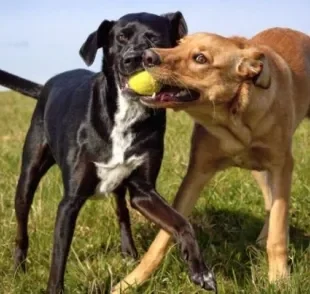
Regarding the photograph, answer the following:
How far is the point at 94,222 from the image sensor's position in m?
6.06

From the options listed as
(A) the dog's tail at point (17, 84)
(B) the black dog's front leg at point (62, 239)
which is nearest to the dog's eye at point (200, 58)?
(B) the black dog's front leg at point (62, 239)

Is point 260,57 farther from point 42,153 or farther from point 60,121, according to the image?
point 42,153

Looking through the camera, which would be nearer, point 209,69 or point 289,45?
point 209,69

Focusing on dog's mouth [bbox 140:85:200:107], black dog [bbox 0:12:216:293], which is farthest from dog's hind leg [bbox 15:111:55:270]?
dog's mouth [bbox 140:85:200:107]

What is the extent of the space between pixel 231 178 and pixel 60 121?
92.4 inches

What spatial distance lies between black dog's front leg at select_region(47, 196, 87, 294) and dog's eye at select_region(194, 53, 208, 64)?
3.99 ft

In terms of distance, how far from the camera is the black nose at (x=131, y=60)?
4.67 metres

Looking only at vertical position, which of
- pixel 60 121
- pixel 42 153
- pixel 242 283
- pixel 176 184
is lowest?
pixel 176 184

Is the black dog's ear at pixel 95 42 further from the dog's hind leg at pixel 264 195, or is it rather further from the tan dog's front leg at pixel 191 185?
the dog's hind leg at pixel 264 195

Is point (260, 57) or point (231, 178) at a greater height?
point (260, 57)

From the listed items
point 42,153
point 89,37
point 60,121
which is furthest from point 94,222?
point 89,37

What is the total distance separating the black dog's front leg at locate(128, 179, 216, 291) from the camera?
174 inches

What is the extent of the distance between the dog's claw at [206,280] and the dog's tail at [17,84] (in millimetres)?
2468

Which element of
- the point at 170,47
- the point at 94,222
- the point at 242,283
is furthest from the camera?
the point at 94,222
